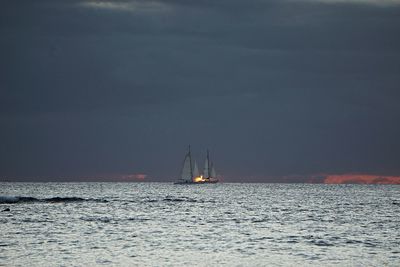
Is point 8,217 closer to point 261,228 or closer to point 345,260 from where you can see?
point 261,228

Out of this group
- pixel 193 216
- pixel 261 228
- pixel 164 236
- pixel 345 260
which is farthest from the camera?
pixel 193 216

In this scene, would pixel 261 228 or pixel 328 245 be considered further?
pixel 261 228

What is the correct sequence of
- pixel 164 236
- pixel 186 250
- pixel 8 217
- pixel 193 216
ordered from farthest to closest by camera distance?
pixel 193 216 < pixel 8 217 < pixel 164 236 < pixel 186 250

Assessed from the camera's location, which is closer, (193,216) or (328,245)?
(328,245)

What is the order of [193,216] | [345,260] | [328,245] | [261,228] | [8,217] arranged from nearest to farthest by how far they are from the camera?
[345,260] → [328,245] → [261,228] → [8,217] → [193,216]

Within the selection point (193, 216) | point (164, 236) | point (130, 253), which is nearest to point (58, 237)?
point (164, 236)

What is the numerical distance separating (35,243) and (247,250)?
1652 centimetres

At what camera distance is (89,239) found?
66.6 meters

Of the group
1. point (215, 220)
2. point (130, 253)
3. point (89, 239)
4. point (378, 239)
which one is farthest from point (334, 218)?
point (130, 253)

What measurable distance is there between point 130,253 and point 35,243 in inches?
384

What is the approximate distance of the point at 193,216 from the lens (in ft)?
341

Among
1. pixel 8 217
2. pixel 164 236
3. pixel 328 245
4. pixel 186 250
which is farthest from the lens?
pixel 8 217

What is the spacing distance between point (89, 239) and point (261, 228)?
23.0 metres

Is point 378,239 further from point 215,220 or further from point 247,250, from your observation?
point 215,220
